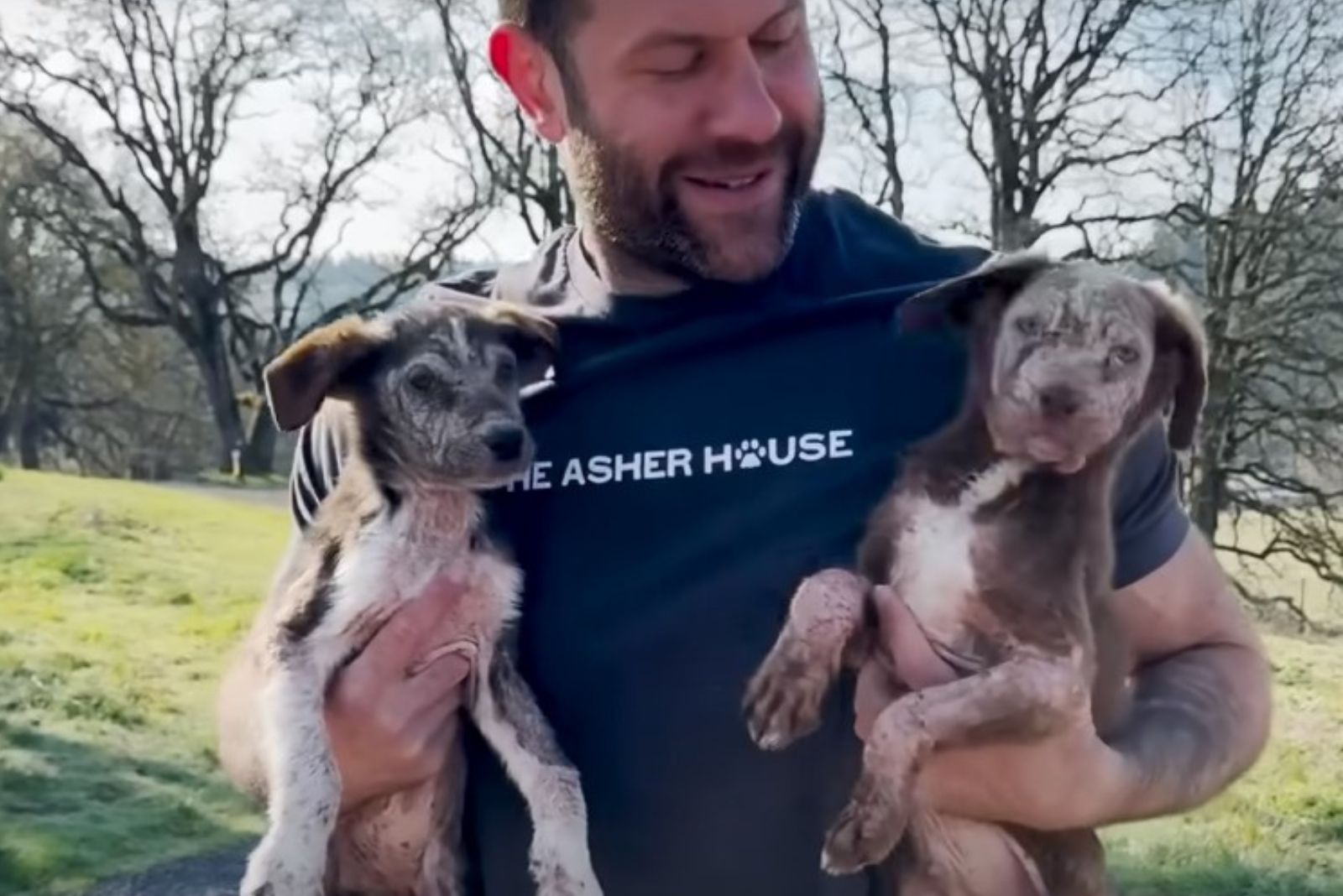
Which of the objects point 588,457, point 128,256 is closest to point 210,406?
point 128,256

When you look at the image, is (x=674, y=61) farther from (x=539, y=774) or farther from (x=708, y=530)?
(x=539, y=774)

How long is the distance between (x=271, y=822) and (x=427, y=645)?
12.8 inches

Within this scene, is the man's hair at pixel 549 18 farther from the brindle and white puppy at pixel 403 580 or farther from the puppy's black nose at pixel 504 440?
the puppy's black nose at pixel 504 440

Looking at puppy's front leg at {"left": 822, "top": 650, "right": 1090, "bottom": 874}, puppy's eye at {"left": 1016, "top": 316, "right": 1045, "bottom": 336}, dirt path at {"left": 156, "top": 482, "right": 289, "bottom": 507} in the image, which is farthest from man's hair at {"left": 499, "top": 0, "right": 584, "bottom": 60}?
dirt path at {"left": 156, "top": 482, "right": 289, "bottom": 507}

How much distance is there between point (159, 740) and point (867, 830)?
347 inches

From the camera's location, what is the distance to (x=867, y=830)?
2.18 metres

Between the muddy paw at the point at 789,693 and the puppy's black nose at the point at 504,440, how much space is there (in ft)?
1.57

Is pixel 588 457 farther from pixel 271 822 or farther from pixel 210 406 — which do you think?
pixel 210 406

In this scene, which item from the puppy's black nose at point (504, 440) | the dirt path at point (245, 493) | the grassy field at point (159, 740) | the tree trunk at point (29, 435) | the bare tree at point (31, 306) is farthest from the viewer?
the tree trunk at point (29, 435)

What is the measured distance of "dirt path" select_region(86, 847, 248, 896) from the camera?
8.48 m

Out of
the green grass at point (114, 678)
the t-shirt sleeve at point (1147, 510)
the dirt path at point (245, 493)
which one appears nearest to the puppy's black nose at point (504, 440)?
the t-shirt sleeve at point (1147, 510)

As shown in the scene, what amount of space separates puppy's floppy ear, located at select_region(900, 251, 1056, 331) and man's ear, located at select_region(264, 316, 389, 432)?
2.60 ft

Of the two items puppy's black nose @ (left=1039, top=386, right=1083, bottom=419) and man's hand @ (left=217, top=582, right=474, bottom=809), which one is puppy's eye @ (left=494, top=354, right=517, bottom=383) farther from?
puppy's black nose @ (left=1039, top=386, right=1083, bottom=419)

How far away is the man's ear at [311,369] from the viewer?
253cm
